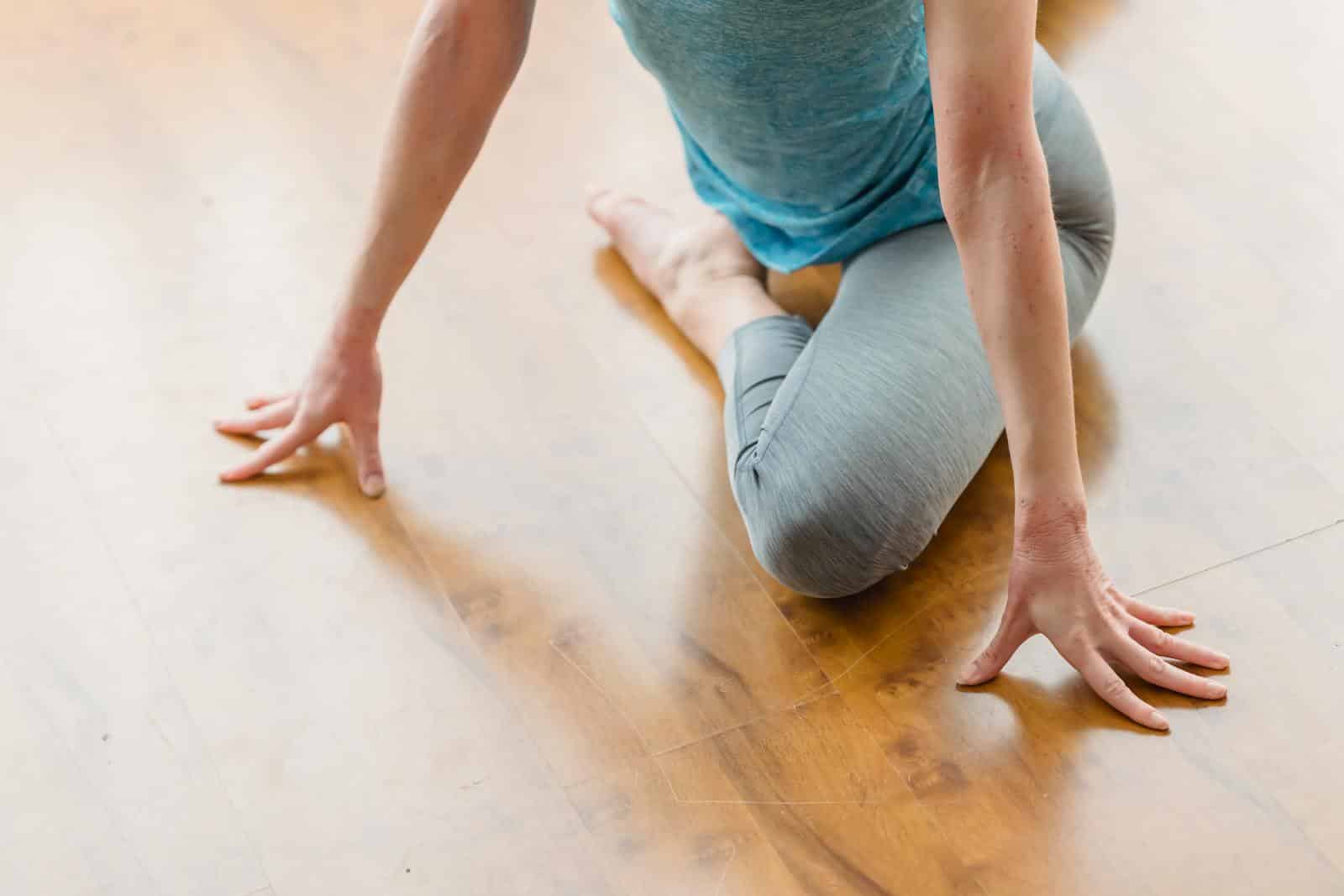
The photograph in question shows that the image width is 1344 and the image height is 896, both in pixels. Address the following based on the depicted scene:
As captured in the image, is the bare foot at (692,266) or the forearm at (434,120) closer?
the forearm at (434,120)

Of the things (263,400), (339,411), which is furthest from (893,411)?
(263,400)

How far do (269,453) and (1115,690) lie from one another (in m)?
0.78

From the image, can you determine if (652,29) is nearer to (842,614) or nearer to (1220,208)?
(842,614)

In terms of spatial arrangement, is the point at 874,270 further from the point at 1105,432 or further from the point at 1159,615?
the point at 1159,615

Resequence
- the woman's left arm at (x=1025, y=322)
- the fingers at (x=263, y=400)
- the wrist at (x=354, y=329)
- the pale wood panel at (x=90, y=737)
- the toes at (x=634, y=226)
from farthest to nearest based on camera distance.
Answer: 1. the toes at (x=634, y=226)
2. the fingers at (x=263, y=400)
3. the wrist at (x=354, y=329)
4. the pale wood panel at (x=90, y=737)
5. the woman's left arm at (x=1025, y=322)

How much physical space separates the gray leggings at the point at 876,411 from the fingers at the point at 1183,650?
7.6 inches

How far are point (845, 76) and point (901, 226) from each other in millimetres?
191

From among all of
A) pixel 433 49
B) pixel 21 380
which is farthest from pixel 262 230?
pixel 433 49

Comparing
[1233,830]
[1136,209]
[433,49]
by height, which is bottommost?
[1233,830]

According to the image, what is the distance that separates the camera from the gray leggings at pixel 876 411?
49.9 inches

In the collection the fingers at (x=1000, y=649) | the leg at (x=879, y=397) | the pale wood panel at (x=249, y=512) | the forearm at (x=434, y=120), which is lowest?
the pale wood panel at (x=249, y=512)

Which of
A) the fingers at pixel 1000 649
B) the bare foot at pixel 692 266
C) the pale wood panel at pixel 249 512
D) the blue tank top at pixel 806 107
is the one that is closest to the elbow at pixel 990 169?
the blue tank top at pixel 806 107

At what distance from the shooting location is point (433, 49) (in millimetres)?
1288

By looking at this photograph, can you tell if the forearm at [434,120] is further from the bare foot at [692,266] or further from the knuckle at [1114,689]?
the knuckle at [1114,689]
